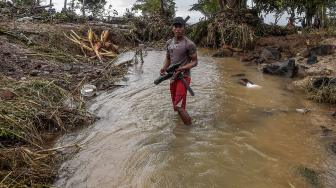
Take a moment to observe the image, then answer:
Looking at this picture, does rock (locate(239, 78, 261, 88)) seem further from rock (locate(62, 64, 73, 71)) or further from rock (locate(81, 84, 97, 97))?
rock (locate(62, 64, 73, 71))

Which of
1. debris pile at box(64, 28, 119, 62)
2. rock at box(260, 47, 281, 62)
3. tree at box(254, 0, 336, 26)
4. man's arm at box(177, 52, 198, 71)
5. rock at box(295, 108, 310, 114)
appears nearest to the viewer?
man's arm at box(177, 52, 198, 71)

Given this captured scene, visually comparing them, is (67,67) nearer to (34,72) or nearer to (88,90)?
(34,72)

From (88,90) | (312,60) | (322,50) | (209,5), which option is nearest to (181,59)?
(88,90)

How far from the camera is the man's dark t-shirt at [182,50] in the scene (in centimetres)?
579

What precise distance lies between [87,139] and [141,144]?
2.76 ft

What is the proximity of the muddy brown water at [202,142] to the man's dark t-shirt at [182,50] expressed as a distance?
3.72 feet

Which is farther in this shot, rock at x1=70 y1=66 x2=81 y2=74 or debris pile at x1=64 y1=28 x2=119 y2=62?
debris pile at x1=64 y1=28 x2=119 y2=62

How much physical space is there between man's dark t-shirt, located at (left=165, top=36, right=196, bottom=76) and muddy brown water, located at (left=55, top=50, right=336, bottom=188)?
1134 millimetres

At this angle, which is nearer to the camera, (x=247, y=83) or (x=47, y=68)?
(x=47, y=68)

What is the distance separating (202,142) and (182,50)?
1473mm

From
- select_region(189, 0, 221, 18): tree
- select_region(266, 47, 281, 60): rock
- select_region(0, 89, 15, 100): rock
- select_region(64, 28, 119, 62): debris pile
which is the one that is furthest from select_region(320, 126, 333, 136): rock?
select_region(189, 0, 221, 18): tree

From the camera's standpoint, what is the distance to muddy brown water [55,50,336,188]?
4461 millimetres

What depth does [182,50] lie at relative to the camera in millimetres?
5848

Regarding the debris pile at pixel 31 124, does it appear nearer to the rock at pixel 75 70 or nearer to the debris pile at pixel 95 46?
the rock at pixel 75 70
